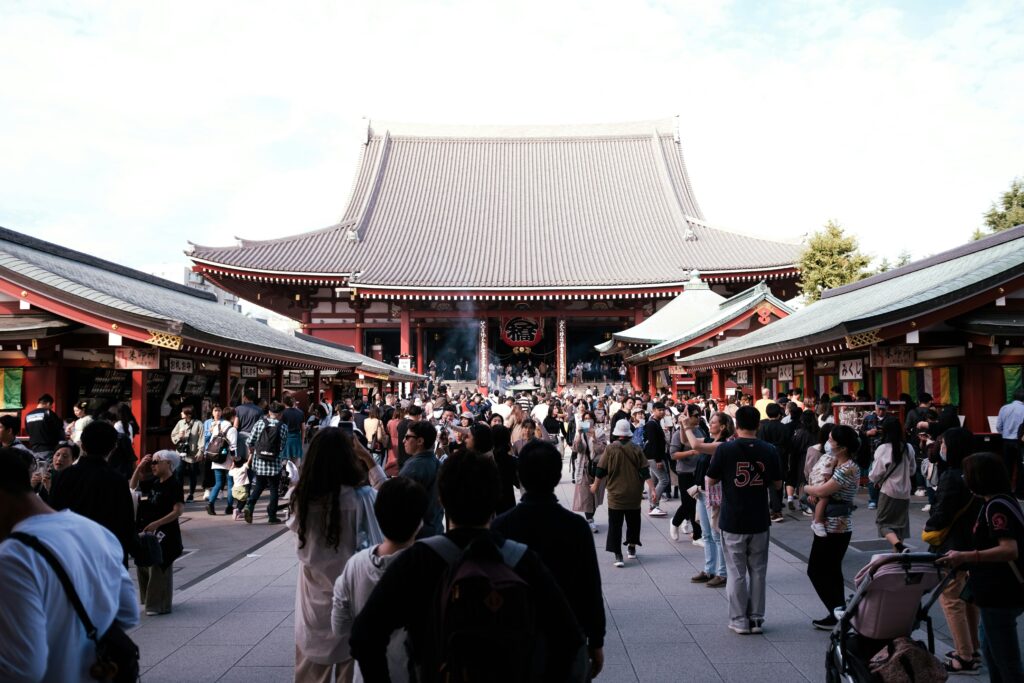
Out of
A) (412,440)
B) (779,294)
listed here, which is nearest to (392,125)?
(779,294)

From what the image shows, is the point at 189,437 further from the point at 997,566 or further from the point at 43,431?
the point at 997,566

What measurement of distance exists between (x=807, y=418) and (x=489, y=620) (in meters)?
9.35

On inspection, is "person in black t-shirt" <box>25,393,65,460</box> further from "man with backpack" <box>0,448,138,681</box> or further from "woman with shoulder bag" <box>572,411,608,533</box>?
"man with backpack" <box>0,448,138,681</box>

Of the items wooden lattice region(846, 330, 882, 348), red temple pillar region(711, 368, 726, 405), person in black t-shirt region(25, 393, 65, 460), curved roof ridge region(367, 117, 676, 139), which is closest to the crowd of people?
person in black t-shirt region(25, 393, 65, 460)

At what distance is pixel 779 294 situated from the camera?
31125mm

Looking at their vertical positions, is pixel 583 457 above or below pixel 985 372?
below

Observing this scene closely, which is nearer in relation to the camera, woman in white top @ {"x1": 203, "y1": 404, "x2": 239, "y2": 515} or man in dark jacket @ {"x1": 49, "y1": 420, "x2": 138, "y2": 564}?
man in dark jacket @ {"x1": 49, "y1": 420, "x2": 138, "y2": 564}

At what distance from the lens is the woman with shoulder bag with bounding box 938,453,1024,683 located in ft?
12.6

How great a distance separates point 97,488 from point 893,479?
5797mm

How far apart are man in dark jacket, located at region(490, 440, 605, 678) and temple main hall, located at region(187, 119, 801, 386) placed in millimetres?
24707

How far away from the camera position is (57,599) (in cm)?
247

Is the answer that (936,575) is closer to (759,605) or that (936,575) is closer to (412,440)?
(759,605)

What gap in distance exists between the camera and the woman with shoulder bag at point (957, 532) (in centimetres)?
431

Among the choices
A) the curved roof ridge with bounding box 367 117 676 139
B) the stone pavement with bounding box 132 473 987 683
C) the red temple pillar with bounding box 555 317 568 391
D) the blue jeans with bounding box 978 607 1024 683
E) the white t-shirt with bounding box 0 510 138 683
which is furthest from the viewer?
the curved roof ridge with bounding box 367 117 676 139
